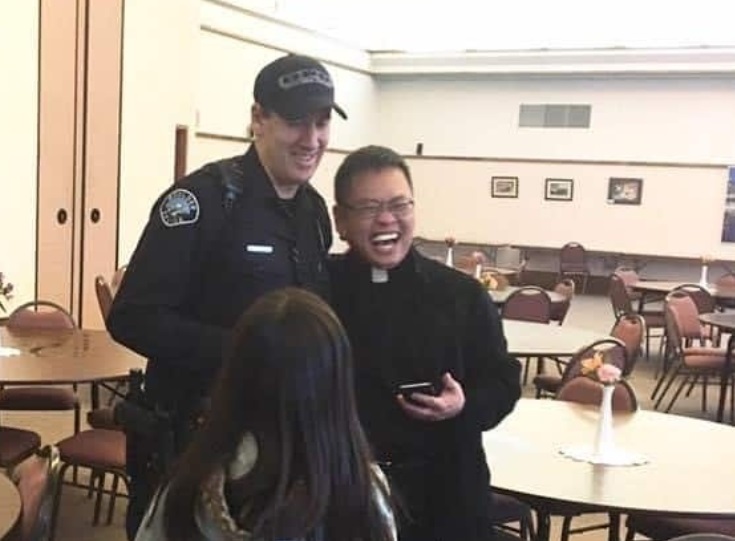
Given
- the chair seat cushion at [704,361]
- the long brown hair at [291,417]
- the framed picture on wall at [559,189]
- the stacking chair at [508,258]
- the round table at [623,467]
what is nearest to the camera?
the long brown hair at [291,417]

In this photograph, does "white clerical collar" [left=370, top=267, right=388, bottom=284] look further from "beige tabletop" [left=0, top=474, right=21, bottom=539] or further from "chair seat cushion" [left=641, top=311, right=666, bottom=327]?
"chair seat cushion" [left=641, top=311, right=666, bottom=327]

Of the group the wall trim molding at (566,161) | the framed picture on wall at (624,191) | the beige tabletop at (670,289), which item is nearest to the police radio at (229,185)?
the beige tabletop at (670,289)

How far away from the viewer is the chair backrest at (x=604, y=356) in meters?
4.04

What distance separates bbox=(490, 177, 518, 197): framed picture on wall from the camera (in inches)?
605

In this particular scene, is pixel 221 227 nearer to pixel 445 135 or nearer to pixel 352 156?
pixel 352 156

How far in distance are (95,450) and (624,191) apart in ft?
39.7

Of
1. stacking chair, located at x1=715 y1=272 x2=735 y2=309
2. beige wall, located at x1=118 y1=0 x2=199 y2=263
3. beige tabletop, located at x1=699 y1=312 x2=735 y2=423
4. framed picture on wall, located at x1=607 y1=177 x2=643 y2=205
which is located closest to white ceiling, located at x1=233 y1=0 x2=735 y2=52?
framed picture on wall, located at x1=607 y1=177 x2=643 y2=205

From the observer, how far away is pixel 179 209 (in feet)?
5.96

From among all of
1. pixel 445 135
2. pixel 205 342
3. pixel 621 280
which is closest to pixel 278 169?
pixel 205 342

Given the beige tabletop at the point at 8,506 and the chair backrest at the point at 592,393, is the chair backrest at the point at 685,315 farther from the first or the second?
the beige tabletop at the point at 8,506

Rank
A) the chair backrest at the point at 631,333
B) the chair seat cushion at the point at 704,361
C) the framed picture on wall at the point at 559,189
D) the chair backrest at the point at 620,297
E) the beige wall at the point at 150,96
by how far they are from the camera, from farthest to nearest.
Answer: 1. the framed picture on wall at the point at 559,189
2. the chair backrest at the point at 620,297
3. the beige wall at the point at 150,96
4. the chair seat cushion at the point at 704,361
5. the chair backrest at the point at 631,333

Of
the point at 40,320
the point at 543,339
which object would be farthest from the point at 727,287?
the point at 40,320

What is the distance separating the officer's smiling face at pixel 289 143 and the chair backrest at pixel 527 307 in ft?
15.4

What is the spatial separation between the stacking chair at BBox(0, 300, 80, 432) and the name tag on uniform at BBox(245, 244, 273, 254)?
3074 mm
